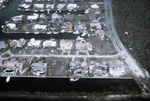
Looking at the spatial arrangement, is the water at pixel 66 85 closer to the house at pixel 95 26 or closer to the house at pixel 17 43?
the house at pixel 17 43

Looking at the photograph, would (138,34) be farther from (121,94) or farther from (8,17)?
(8,17)

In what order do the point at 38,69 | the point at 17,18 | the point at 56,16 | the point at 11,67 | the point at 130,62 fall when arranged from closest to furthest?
the point at 38,69 < the point at 11,67 < the point at 130,62 < the point at 56,16 < the point at 17,18

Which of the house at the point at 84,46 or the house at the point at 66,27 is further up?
the house at the point at 66,27

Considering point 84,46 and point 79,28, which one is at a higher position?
point 79,28

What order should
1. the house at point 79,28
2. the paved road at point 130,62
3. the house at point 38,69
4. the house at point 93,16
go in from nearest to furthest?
the paved road at point 130,62, the house at point 38,69, the house at point 79,28, the house at point 93,16

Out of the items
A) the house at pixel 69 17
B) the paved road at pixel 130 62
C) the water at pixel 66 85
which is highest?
the house at pixel 69 17

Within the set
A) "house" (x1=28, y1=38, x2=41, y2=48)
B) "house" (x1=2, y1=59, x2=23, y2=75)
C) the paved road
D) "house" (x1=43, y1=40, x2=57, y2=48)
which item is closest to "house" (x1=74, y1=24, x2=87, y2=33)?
the paved road

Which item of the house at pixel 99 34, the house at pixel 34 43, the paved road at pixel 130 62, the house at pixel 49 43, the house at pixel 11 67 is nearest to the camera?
the paved road at pixel 130 62

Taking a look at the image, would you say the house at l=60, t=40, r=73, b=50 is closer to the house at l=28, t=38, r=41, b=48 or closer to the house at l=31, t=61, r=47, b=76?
the house at l=28, t=38, r=41, b=48

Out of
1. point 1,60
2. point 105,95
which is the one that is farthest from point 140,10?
point 1,60

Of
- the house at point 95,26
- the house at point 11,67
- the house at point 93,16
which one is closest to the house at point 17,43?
the house at point 11,67

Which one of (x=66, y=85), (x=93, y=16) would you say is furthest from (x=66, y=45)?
(x=93, y=16)

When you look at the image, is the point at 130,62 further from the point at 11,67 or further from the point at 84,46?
the point at 11,67
